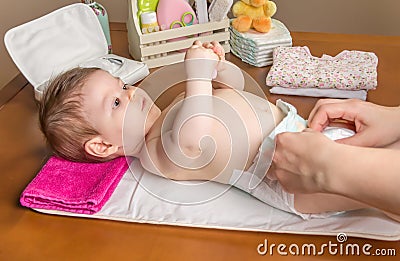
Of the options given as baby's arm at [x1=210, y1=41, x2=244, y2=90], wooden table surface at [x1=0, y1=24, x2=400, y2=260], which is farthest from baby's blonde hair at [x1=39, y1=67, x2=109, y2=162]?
baby's arm at [x1=210, y1=41, x2=244, y2=90]

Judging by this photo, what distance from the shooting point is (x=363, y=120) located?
3.67 ft

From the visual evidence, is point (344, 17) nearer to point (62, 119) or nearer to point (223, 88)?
point (223, 88)

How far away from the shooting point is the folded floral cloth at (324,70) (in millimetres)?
1380

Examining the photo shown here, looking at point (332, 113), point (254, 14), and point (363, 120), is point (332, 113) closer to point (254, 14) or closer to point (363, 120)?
point (363, 120)

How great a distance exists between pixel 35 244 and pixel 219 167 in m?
0.40

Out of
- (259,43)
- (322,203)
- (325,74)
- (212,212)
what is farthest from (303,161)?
(259,43)

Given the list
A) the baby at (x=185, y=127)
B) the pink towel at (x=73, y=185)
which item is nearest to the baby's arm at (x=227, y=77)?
the baby at (x=185, y=127)

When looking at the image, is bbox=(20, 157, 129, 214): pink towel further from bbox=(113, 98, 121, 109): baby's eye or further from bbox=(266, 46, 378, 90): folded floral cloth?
bbox=(266, 46, 378, 90): folded floral cloth

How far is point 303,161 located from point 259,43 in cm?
68

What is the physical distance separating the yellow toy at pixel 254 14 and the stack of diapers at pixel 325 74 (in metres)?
0.12

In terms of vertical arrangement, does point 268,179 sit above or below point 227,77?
below

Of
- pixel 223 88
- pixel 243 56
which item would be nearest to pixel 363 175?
pixel 223 88

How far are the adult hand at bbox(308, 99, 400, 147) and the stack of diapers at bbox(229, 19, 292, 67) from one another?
402 millimetres

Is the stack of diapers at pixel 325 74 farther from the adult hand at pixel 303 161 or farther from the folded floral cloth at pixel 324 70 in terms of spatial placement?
the adult hand at pixel 303 161
